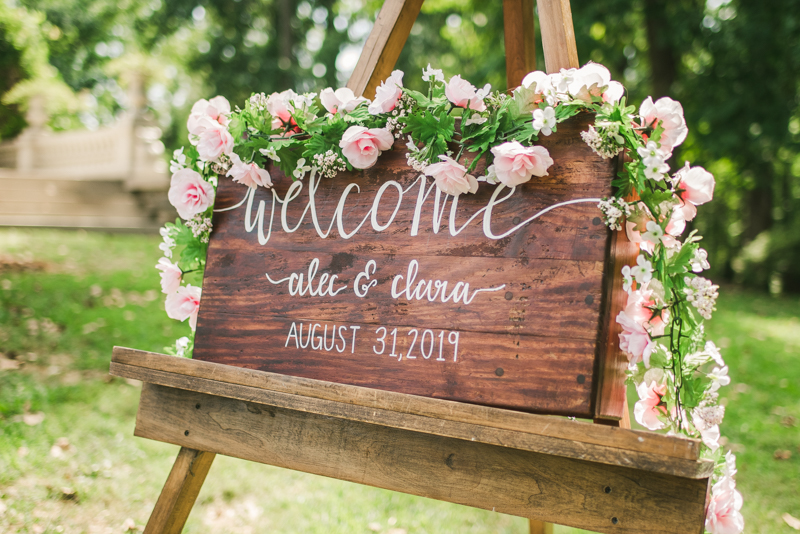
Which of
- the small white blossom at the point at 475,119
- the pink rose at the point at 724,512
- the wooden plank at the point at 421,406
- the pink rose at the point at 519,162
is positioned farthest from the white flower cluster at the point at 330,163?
the pink rose at the point at 724,512

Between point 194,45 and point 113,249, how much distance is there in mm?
10112

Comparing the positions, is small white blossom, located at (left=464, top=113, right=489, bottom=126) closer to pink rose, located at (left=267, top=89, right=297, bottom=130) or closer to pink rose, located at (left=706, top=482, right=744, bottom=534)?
pink rose, located at (left=267, top=89, right=297, bottom=130)

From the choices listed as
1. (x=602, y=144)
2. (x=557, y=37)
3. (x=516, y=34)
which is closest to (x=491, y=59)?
(x=516, y=34)

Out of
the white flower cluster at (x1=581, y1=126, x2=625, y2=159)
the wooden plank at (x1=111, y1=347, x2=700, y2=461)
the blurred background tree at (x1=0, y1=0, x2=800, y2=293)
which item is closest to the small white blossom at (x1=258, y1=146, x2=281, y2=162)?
the wooden plank at (x1=111, y1=347, x2=700, y2=461)

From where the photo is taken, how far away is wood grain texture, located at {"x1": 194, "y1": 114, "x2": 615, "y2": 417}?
1267mm

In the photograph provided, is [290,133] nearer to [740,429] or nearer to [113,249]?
[740,429]

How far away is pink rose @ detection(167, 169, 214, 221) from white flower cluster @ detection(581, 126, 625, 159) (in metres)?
1.14

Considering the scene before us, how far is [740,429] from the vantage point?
13.6ft

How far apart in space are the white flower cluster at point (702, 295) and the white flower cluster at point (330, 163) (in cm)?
94

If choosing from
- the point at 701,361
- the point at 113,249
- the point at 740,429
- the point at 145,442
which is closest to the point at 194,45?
the point at 113,249

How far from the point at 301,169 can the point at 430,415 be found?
80cm

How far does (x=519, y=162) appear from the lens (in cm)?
129

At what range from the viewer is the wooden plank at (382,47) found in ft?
6.00

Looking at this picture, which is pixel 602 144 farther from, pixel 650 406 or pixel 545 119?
pixel 650 406
